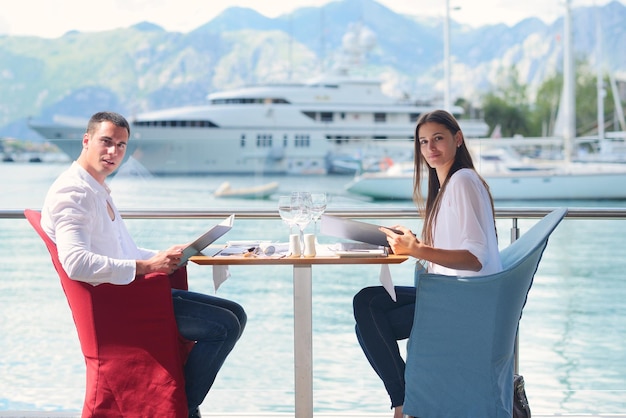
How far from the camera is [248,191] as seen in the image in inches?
401

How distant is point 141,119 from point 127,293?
88.5ft

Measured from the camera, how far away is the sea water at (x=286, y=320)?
2799 millimetres

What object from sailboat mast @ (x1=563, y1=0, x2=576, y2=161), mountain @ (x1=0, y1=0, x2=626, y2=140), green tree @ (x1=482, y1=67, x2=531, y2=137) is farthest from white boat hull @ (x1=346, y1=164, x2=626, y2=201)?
green tree @ (x1=482, y1=67, x2=531, y2=137)

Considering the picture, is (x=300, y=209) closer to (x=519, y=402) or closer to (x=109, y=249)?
(x=109, y=249)

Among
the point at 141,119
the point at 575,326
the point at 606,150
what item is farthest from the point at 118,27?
the point at 575,326

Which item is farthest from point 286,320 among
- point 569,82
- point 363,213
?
point 569,82

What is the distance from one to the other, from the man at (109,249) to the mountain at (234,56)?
31.8 meters

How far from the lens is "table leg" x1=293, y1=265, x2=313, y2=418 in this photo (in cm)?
220

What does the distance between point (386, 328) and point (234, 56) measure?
3354cm

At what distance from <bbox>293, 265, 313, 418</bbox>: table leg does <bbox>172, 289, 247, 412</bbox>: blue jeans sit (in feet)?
0.68

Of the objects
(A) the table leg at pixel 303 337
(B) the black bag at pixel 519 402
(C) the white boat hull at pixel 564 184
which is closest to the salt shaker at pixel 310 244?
(A) the table leg at pixel 303 337

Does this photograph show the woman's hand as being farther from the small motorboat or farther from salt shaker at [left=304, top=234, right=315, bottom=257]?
the small motorboat

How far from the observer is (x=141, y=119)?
92.0 ft

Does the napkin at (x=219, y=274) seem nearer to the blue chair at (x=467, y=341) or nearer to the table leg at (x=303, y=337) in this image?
the table leg at (x=303, y=337)
